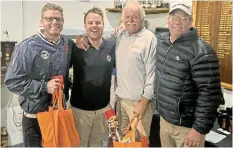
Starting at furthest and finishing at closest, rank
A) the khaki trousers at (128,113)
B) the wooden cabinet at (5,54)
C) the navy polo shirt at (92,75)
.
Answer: the wooden cabinet at (5,54)
the khaki trousers at (128,113)
the navy polo shirt at (92,75)

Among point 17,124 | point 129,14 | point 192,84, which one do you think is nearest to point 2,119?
→ point 17,124

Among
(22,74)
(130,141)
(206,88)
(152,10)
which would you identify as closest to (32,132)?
(22,74)

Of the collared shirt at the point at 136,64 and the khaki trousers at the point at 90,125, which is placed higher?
the collared shirt at the point at 136,64

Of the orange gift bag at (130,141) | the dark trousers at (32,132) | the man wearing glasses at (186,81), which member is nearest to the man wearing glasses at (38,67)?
the dark trousers at (32,132)

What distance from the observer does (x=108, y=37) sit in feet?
5.84

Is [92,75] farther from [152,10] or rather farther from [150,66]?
[152,10]

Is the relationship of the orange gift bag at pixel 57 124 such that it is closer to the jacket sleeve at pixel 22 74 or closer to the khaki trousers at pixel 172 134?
the jacket sleeve at pixel 22 74

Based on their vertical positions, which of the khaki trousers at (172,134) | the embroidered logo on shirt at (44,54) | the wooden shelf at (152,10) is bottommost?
the khaki trousers at (172,134)

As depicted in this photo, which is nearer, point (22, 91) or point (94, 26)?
point (22, 91)

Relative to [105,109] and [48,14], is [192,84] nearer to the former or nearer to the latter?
[105,109]

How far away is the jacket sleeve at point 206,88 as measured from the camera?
1366 mm

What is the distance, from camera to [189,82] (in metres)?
1.42

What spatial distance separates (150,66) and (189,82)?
0.29 m

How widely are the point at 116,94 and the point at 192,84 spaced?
57 cm
